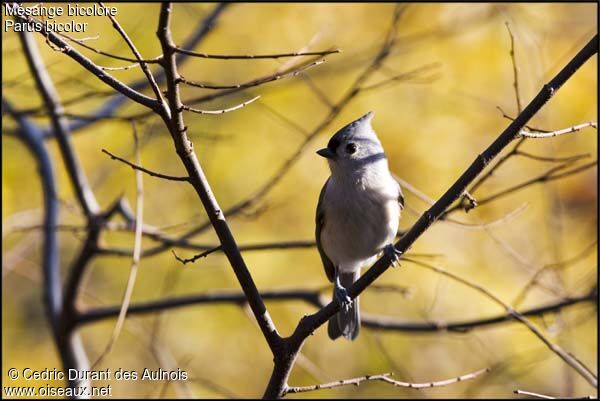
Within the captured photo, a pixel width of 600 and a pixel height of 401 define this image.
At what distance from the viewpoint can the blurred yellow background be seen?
5059 millimetres

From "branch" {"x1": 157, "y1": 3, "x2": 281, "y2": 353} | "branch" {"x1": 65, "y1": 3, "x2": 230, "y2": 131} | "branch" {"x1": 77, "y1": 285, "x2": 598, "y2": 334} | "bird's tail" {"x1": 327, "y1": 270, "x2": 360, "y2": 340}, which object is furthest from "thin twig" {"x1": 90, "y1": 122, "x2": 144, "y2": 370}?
"bird's tail" {"x1": 327, "y1": 270, "x2": 360, "y2": 340}

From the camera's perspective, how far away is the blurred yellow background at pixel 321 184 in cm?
506

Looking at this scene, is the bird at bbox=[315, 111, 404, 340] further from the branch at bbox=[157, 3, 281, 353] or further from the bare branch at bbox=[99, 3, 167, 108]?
the bare branch at bbox=[99, 3, 167, 108]

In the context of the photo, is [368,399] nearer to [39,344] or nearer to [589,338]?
[589,338]

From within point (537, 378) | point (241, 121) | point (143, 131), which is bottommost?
point (537, 378)

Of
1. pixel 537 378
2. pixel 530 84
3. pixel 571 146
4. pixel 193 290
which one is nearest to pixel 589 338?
pixel 537 378

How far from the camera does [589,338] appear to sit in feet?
17.0

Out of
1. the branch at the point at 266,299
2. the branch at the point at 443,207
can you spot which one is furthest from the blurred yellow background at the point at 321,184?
the branch at the point at 443,207

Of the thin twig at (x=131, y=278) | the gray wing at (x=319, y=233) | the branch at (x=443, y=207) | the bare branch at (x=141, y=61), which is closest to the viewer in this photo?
the bare branch at (x=141, y=61)

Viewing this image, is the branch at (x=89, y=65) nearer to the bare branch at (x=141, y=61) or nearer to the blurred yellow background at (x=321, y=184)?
the bare branch at (x=141, y=61)

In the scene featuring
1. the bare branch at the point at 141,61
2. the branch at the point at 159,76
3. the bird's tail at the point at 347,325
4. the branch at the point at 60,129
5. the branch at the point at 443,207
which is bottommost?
the branch at the point at 443,207

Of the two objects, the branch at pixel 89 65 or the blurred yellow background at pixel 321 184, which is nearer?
the branch at pixel 89 65

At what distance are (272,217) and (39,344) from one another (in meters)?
1.84

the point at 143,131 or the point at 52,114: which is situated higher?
the point at 143,131
